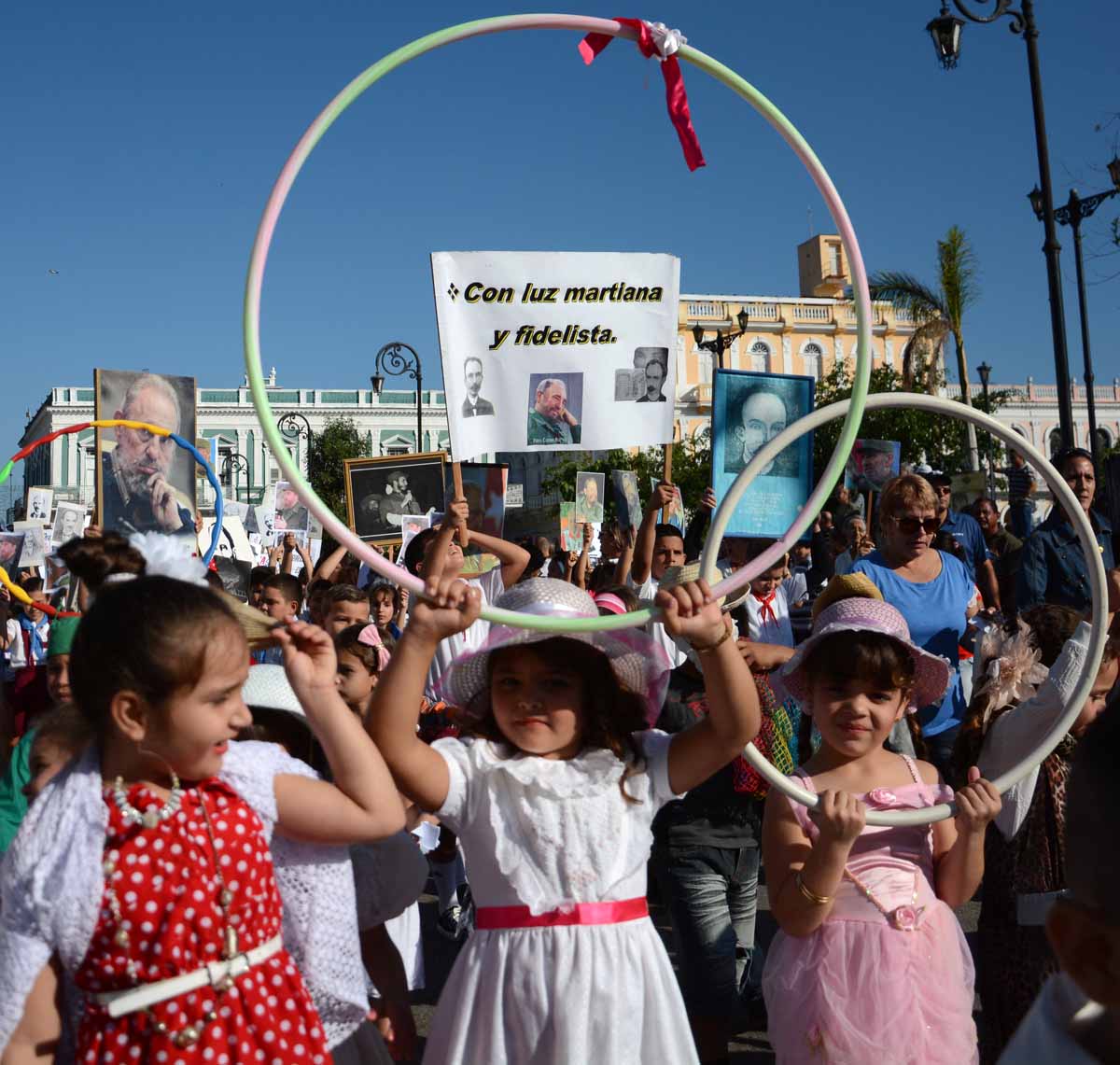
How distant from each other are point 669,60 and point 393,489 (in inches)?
299

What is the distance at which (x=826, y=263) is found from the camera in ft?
262

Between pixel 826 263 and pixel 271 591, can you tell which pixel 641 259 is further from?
pixel 826 263

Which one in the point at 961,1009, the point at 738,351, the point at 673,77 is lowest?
the point at 961,1009

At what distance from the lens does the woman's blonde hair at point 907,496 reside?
19.3 feet

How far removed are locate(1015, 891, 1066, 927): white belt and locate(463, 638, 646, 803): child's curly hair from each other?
1.48 metres

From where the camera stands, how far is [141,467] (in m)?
8.81

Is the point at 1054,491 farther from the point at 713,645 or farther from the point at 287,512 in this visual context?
the point at 287,512

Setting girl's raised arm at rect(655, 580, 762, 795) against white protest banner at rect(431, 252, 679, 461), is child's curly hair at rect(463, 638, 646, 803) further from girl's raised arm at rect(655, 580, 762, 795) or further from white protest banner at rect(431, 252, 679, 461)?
white protest banner at rect(431, 252, 679, 461)

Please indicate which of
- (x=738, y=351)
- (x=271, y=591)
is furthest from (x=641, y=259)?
(x=738, y=351)

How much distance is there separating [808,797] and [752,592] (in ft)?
9.96

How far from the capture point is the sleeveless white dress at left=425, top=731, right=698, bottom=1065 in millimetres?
2969

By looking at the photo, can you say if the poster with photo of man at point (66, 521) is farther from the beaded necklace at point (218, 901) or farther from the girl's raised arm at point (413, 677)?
the beaded necklace at point (218, 901)

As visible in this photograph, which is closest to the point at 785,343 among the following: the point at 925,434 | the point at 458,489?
the point at 925,434

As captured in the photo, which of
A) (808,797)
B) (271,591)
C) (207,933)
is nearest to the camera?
(207,933)
